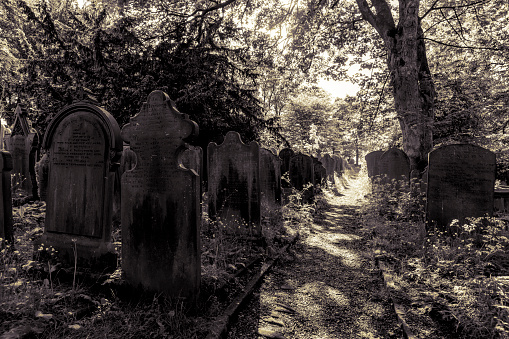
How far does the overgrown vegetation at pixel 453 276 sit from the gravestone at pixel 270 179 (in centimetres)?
285

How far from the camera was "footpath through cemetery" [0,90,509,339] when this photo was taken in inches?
112

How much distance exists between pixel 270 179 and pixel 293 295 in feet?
15.8

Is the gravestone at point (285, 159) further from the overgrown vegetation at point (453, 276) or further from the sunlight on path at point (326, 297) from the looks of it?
the sunlight on path at point (326, 297)

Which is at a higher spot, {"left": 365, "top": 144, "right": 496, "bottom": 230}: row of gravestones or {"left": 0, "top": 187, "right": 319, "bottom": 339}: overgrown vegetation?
{"left": 365, "top": 144, "right": 496, "bottom": 230}: row of gravestones

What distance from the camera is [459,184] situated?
5.47 metres

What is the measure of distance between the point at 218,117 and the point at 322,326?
8566mm

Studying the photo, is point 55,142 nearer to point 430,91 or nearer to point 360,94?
point 360,94

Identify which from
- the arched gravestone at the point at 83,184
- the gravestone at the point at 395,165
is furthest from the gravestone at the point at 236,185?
the gravestone at the point at 395,165

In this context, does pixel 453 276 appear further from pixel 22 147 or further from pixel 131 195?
pixel 22 147

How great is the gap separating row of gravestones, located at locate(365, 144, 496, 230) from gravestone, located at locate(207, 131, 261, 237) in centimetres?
333

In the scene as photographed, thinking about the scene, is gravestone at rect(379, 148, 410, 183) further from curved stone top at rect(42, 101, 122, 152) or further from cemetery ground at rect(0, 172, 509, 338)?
curved stone top at rect(42, 101, 122, 152)

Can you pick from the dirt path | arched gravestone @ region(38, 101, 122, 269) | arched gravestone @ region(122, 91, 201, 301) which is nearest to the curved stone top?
arched gravestone @ region(38, 101, 122, 269)

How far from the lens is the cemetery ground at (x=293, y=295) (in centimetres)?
268

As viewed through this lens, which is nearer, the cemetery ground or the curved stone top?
the cemetery ground
